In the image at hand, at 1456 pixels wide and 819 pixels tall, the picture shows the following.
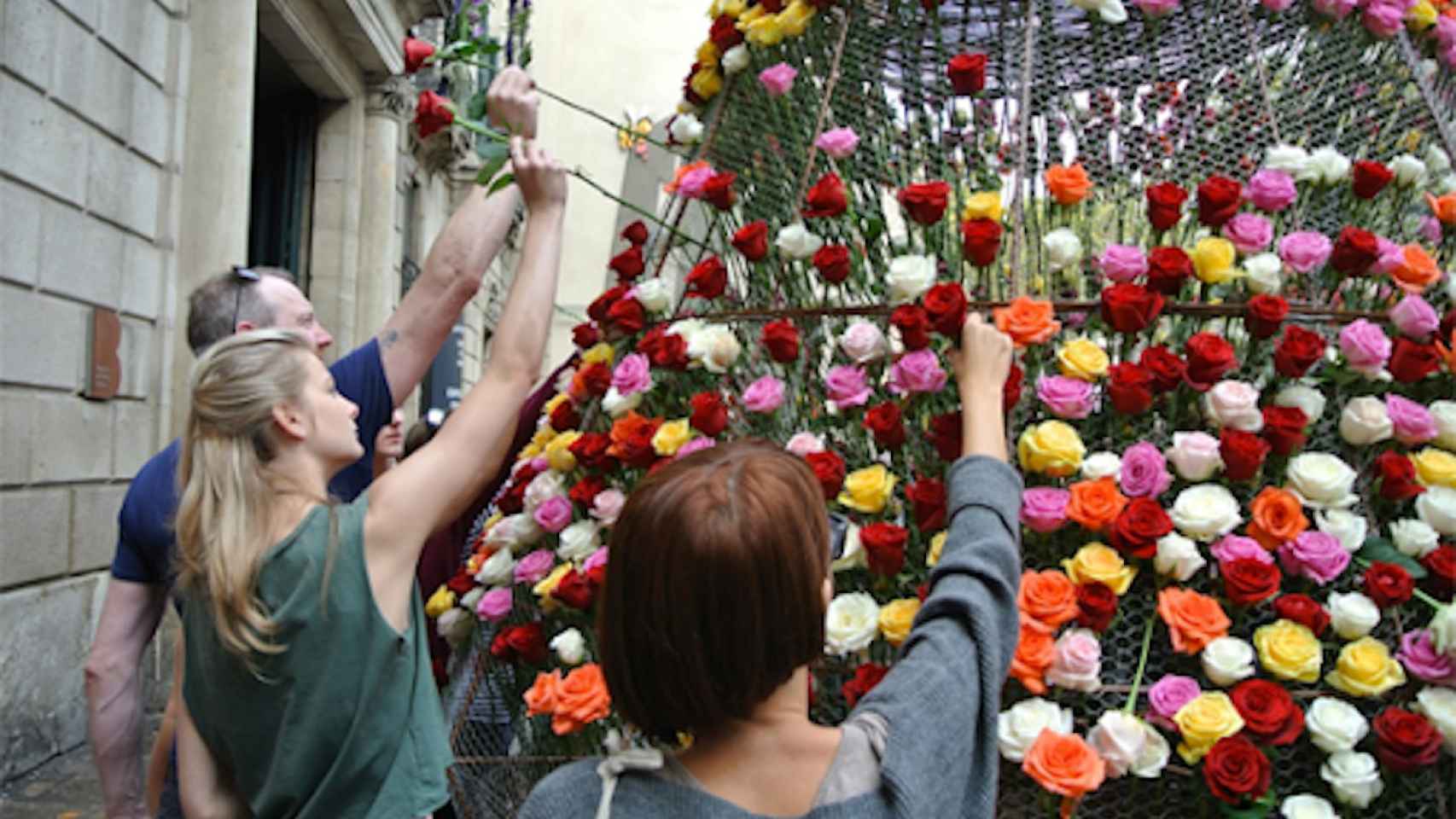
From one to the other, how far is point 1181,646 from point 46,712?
495 cm

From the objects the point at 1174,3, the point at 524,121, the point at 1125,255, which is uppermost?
the point at 1174,3

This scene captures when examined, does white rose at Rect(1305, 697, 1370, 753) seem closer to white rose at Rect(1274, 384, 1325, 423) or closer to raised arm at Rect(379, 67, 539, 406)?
white rose at Rect(1274, 384, 1325, 423)

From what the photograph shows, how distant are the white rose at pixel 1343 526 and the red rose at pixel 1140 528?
0.21 metres

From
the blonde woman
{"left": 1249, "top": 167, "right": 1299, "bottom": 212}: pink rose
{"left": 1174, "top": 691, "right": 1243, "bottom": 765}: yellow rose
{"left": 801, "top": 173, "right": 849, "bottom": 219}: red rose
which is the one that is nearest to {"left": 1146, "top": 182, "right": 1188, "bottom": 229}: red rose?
{"left": 1249, "top": 167, "right": 1299, "bottom": 212}: pink rose

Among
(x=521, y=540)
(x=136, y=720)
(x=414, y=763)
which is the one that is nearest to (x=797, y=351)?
(x=521, y=540)

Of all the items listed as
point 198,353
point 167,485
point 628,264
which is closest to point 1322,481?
point 628,264

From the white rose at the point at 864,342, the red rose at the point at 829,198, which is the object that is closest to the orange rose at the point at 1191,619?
the white rose at the point at 864,342

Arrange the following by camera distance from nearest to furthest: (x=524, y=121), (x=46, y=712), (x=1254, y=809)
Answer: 1. (x=1254, y=809)
2. (x=524, y=121)
3. (x=46, y=712)

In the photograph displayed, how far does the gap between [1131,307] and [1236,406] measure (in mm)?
191

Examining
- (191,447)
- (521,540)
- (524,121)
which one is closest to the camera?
(191,447)

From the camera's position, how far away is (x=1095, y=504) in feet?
5.55

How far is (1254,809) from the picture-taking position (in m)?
1.59

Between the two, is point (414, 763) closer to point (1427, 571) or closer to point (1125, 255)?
point (1125, 255)

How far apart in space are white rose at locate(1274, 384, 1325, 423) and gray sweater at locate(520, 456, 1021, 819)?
0.56 meters
